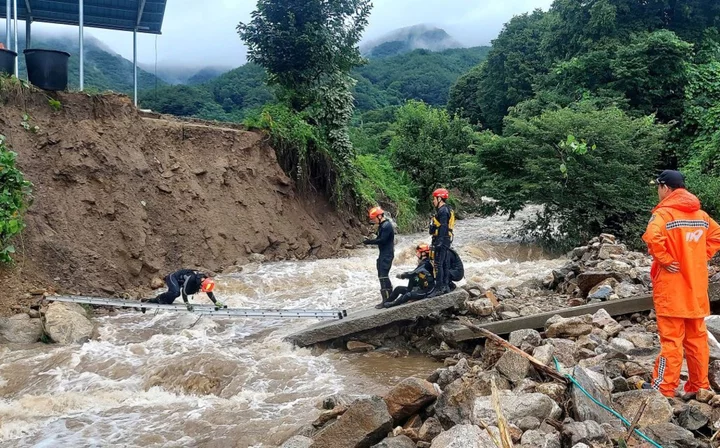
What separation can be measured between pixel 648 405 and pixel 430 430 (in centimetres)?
170

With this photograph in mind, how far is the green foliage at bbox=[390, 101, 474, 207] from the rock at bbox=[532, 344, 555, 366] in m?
17.4

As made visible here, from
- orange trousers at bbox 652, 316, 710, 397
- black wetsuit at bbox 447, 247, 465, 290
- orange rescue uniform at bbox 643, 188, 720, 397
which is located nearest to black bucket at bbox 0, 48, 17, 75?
black wetsuit at bbox 447, 247, 465, 290

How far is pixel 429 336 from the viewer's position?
834cm

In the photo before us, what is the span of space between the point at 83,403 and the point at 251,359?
2171 mm

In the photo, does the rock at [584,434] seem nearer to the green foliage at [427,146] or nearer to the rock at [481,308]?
the rock at [481,308]

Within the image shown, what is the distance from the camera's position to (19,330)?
8273 mm

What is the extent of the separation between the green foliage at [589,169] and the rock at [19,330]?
1244 cm

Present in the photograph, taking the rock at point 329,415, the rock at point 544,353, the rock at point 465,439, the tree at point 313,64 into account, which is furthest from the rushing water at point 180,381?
the tree at point 313,64

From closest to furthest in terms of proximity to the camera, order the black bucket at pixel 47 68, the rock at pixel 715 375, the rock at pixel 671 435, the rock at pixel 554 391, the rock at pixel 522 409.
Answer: the rock at pixel 671 435 → the rock at pixel 522 409 → the rock at pixel 554 391 → the rock at pixel 715 375 → the black bucket at pixel 47 68

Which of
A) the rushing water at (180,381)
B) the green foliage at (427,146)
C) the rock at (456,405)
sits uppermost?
the green foliage at (427,146)

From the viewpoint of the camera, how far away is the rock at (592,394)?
429 centimetres

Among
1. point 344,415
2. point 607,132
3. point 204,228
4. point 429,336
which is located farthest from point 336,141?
point 344,415

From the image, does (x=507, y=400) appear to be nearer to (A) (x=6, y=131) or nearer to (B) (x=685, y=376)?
(B) (x=685, y=376)

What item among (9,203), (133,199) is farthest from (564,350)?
(133,199)
